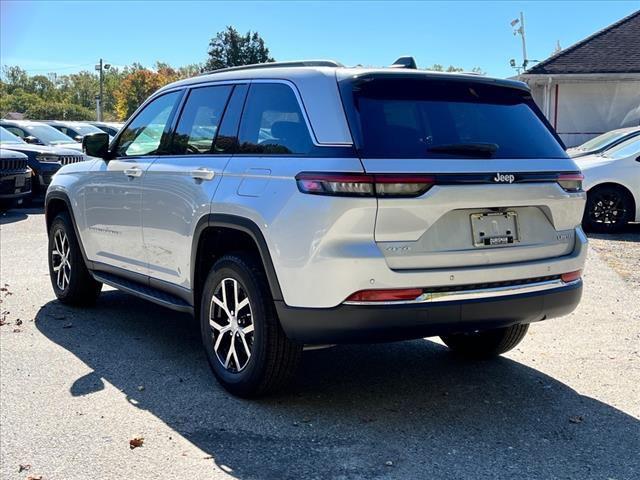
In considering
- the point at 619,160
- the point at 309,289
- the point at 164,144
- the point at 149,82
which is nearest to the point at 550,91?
the point at 619,160

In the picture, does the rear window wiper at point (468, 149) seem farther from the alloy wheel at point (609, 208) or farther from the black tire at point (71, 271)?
the alloy wheel at point (609, 208)

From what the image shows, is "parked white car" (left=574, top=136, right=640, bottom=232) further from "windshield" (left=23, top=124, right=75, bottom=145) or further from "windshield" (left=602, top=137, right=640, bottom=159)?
"windshield" (left=23, top=124, right=75, bottom=145)

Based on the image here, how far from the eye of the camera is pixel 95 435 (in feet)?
13.2

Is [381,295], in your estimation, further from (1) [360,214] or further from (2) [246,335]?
(2) [246,335]

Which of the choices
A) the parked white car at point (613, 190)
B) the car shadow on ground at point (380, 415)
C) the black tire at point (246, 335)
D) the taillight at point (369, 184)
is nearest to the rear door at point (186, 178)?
the black tire at point (246, 335)

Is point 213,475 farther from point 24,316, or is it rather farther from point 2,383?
point 24,316

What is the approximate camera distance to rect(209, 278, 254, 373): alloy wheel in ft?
14.4

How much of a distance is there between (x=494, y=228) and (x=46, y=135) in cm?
1765

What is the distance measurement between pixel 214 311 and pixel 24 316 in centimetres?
277

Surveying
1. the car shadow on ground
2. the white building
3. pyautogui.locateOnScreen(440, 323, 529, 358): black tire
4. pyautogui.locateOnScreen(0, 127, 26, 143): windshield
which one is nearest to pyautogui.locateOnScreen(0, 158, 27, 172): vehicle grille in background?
pyautogui.locateOnScreen(0, 127, 26, 143): windshield

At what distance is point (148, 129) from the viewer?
19.1 ft

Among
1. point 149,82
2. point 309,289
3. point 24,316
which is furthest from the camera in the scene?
point 149,82

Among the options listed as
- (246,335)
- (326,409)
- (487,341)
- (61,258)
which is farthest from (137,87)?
(326,409)

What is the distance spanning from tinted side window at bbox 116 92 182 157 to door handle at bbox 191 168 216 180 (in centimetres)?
82
